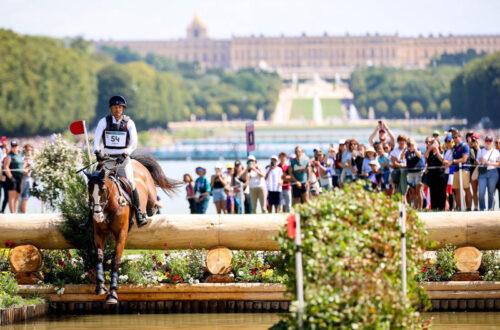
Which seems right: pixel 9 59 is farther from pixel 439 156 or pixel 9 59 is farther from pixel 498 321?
pixel 498 321

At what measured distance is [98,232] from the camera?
440 inches

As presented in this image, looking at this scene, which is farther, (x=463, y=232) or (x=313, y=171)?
(x=313, y=171)

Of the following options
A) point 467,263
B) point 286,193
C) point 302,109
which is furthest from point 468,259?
point 302,109

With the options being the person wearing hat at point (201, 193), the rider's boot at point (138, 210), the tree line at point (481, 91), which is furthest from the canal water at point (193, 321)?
the tree line at point (481, 91)

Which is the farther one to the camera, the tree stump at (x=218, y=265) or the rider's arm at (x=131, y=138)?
the tree stump at (x=218, y=265)

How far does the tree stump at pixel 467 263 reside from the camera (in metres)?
11.6

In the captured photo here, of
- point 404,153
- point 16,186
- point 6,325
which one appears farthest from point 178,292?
point 16,186

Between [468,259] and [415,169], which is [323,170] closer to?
[415,169]

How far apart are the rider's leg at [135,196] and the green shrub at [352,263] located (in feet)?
10.7

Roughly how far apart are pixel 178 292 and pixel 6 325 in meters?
1.90

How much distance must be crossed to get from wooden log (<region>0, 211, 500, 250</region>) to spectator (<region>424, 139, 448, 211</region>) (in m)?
4.61

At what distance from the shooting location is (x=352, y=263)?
26.2 ft

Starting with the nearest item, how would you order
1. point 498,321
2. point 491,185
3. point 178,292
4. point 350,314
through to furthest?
point 350,314 < point 498,321 < point 178,292 < point 491,185

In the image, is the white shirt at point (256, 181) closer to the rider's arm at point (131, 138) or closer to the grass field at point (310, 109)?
the rider's arm at point (131, 138)
